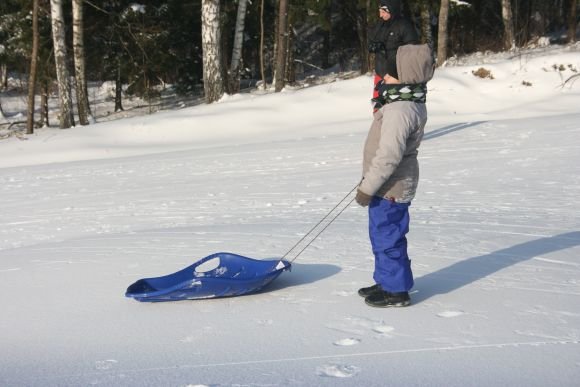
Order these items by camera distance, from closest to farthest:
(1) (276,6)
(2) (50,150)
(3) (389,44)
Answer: (3) (389,44), (2) (50,150), (1) (276,6)

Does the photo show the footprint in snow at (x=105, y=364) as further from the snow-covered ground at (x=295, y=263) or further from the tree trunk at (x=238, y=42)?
the tree trunk at (x=238, y=42)

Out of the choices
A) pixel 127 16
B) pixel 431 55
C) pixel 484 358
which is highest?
pixel 127 16

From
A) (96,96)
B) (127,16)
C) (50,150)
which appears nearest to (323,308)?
(50,150)

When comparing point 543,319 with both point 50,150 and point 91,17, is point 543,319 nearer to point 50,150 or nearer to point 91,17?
point 50,150

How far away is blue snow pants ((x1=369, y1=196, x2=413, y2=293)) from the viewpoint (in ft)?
13.5

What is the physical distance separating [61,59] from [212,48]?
155 inches

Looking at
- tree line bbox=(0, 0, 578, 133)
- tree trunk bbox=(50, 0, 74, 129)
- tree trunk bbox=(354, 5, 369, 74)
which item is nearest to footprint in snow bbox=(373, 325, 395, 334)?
tree line bbox=(0, 0, 578, 133)

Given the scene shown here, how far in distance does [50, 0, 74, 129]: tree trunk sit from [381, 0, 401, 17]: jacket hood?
49.5 feet

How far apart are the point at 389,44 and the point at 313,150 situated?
681 centimetres

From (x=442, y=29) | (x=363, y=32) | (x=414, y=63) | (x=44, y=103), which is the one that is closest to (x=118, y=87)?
(x=44, y=103)

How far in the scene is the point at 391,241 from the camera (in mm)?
4117

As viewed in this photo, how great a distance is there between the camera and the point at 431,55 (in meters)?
4.00

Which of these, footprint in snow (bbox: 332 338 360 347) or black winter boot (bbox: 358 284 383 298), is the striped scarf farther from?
footprint in snow (bbox: 332 338 360 347)

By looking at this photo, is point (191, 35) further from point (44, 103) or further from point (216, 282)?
point (216, 282)
